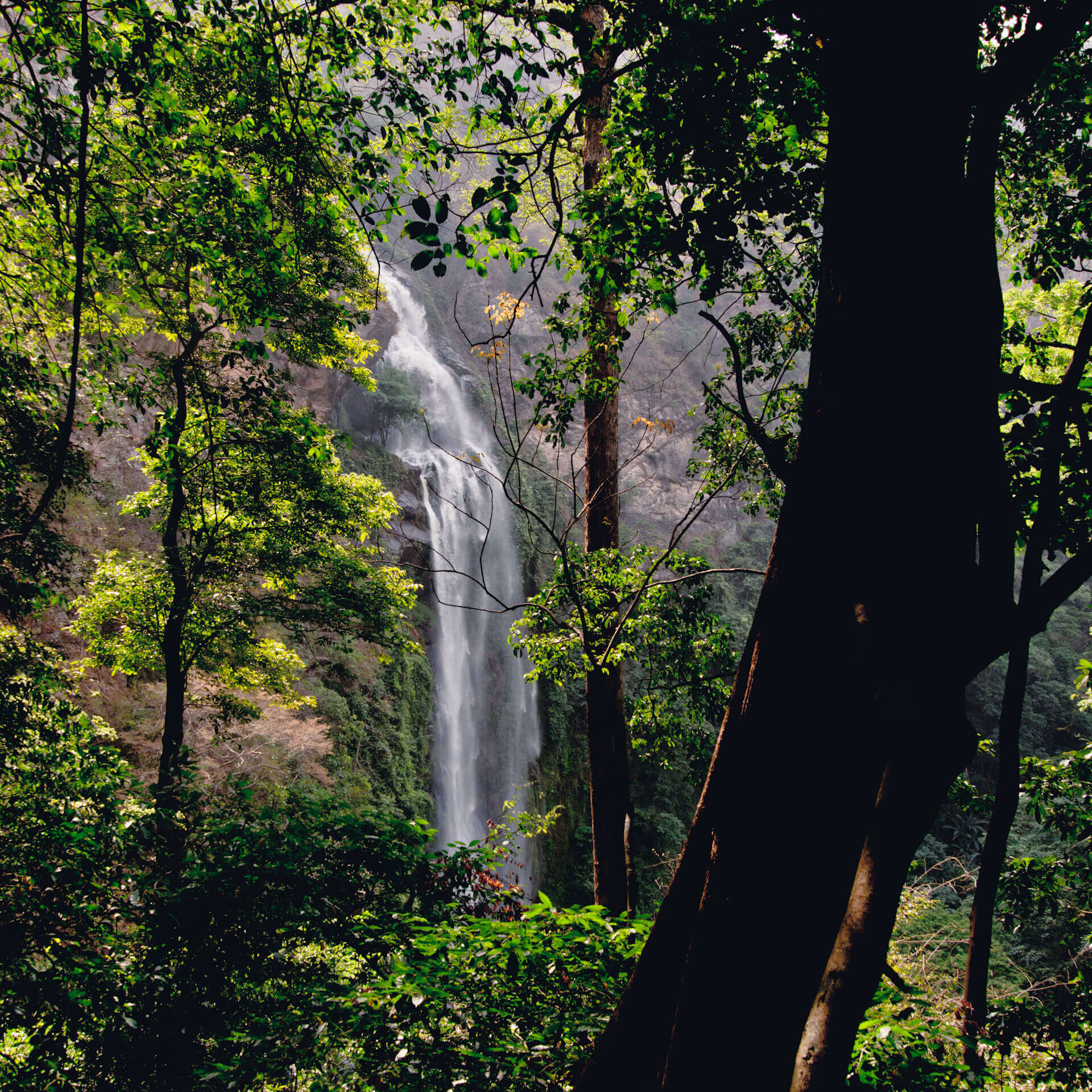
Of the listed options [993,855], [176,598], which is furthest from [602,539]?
[176,598]

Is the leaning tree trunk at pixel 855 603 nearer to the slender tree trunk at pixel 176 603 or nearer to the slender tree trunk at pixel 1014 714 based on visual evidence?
the slender tree trunk at pixel 1014 714

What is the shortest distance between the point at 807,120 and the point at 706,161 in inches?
19.9

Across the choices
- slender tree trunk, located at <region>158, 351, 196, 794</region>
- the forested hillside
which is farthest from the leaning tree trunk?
slender tree trunk, located at <region>158, 351, 196, 794</region>

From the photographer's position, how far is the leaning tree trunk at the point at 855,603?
3.74ft

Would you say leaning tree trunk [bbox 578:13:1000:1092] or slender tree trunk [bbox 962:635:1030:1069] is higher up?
leaning tree trunk [bbox 578:13:1000:1092]

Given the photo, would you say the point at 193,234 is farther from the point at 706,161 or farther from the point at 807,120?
the point at 807,120

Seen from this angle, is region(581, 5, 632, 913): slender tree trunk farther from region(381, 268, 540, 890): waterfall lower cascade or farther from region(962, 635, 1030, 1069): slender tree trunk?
region(381, 268, 540, 890): waterfall lower cascade

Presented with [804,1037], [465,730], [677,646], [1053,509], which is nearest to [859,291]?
[1053,509]

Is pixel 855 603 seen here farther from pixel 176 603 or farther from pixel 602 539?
pixel 176 603

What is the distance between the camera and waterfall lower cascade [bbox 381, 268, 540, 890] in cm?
1579

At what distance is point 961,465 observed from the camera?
1.17m

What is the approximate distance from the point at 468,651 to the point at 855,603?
1698cm

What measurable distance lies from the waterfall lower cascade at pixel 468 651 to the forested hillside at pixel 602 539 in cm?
858

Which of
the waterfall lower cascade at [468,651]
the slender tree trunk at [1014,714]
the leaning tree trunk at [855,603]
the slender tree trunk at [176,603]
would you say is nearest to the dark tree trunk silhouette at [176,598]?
the slender tree trunk at [176,603]
